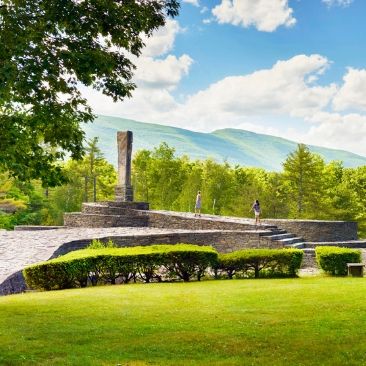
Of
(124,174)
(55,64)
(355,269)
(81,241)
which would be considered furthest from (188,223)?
(55,64)

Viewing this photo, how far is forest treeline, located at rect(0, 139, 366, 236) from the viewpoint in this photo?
164ft

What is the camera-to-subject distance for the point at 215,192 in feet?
183

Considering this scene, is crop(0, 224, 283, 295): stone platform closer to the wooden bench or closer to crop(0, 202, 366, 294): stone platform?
crop(0, 202, 366, 294): stone platform

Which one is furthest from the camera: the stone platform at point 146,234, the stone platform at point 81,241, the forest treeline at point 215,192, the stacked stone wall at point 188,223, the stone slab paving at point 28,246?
the forest treeline at point 215,192

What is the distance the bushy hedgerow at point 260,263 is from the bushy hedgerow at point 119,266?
0.68 metres

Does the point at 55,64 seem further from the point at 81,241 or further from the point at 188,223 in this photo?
the point at 188,223

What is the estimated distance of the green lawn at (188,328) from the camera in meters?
6.98

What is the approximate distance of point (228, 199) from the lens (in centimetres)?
5600

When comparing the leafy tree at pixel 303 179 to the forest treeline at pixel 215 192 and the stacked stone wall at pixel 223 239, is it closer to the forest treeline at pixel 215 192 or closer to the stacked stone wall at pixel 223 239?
the forest treeline at pixel 215 192

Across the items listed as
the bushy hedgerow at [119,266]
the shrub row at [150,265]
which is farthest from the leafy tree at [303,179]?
the bushy hedgerow at [119,266]

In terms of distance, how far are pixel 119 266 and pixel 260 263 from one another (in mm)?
5101

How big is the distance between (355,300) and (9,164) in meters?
7.63

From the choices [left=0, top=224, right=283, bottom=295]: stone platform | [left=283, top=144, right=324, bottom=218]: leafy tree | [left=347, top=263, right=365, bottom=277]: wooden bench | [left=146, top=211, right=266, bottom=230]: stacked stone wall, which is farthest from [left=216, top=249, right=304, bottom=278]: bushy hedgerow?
[left=283, top=144, right=324, bottom=218]: leafy tree

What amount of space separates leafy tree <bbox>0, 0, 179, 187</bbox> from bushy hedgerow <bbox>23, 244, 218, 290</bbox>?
17.9 feet
